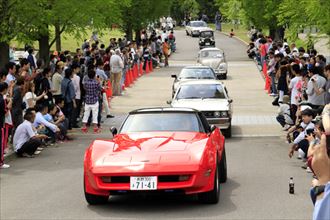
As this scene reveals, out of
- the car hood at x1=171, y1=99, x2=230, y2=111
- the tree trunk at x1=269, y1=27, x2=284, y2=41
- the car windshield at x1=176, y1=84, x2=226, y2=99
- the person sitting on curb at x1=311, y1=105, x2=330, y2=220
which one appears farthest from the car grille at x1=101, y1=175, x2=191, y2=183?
the tree trunk at x1=269, y1=27, x2=284, y2=41

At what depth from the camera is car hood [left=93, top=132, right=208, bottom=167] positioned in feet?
35.3

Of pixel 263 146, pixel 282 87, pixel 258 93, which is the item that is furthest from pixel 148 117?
pixel 258 93

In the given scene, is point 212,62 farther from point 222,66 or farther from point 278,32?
point 278,32

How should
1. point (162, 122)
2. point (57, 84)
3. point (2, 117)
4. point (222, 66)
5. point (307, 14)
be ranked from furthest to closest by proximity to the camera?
1. point (222, 66)
2. point (307, 14)
3. point (57, 84)
4. point (2, 117)
5. point (162, 122)

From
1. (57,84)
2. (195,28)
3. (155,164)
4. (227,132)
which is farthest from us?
(195,28)

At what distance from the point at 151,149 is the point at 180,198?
101 cm

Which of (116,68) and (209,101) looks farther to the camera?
(116,68)

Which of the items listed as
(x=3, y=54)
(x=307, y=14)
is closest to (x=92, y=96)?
(x=3, y=54)

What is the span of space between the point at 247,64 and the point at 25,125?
117 feet

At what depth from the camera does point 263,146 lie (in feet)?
59.7

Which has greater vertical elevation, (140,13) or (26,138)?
(140,13)

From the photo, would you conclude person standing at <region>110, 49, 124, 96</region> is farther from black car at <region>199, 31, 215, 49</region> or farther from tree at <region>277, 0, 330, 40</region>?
black car at <region>199, 31, 215, 49</region>

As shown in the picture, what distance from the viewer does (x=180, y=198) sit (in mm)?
11703

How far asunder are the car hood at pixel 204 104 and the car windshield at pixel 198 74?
9242 millimetres
